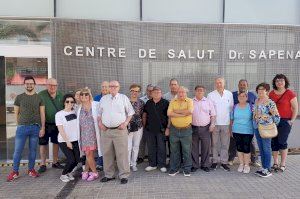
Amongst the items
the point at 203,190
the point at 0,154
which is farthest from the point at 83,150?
the point at 0,154

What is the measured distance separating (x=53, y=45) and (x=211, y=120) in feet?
12.4

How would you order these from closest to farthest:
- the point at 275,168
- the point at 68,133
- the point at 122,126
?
the point at 122,126 < the point at 68,133 < the point at 275,168

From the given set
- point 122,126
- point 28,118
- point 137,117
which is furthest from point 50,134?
point 137,117

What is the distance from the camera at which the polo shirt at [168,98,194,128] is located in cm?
591

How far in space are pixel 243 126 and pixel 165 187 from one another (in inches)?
75.6

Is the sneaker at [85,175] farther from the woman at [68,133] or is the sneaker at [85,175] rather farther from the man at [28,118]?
the man at [28,118]

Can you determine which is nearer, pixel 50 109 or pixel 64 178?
pixel 64 178

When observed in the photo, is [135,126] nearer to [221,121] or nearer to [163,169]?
[163,169]

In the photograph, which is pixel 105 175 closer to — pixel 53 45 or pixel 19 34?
pixel 53 45

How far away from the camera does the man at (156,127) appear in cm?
620

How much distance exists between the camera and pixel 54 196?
16.9 ft

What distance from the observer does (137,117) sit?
247 inches

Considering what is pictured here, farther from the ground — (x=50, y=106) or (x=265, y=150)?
(x=50, y=106)

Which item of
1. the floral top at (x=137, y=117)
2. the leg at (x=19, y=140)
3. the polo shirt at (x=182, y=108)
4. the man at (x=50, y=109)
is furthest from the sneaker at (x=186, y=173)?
the leg at (x=19, y=140)
